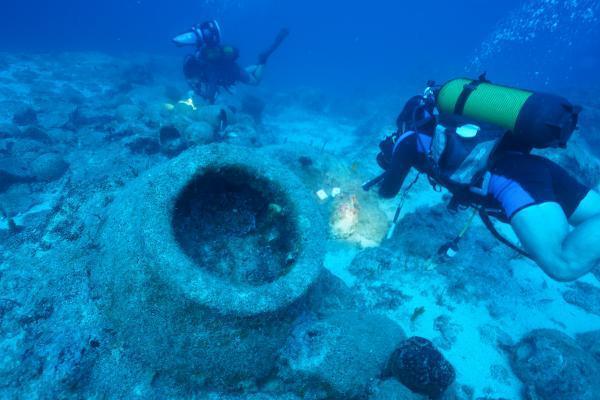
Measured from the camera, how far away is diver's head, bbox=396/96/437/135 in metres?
4.23

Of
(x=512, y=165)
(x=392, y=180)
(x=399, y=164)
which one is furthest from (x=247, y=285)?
(x=512, y=165)

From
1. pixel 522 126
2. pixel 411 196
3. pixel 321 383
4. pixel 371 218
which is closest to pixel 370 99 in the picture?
pixel 411 196

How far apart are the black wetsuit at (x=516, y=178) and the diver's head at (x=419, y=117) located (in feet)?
0.54

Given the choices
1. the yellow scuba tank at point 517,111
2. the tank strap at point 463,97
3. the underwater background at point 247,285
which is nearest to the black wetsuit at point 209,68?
the underwater background at point 247,285

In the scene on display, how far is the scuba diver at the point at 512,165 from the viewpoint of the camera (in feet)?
10.4

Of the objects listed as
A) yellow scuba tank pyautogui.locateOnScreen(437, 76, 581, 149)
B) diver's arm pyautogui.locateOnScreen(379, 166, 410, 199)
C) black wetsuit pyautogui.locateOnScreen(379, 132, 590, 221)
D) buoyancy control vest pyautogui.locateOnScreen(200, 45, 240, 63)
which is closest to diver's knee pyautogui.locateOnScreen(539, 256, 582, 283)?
black wetsuit pyautogui.locateOnScreen(379, 132, 590, 221)

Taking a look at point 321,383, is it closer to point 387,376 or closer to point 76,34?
point 387,376

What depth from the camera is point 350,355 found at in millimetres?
3143

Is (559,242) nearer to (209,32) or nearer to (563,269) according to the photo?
(563,269)

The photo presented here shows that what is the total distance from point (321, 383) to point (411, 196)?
558 cm

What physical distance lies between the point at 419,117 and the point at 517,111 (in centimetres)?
121

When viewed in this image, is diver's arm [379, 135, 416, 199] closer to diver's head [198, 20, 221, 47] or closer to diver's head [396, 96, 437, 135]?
diver's head [396, 96, 437, 135]

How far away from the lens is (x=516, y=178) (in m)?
3.47

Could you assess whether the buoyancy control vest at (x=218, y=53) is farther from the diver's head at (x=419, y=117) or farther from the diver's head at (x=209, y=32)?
the diver's head at (x=419, y=117)
